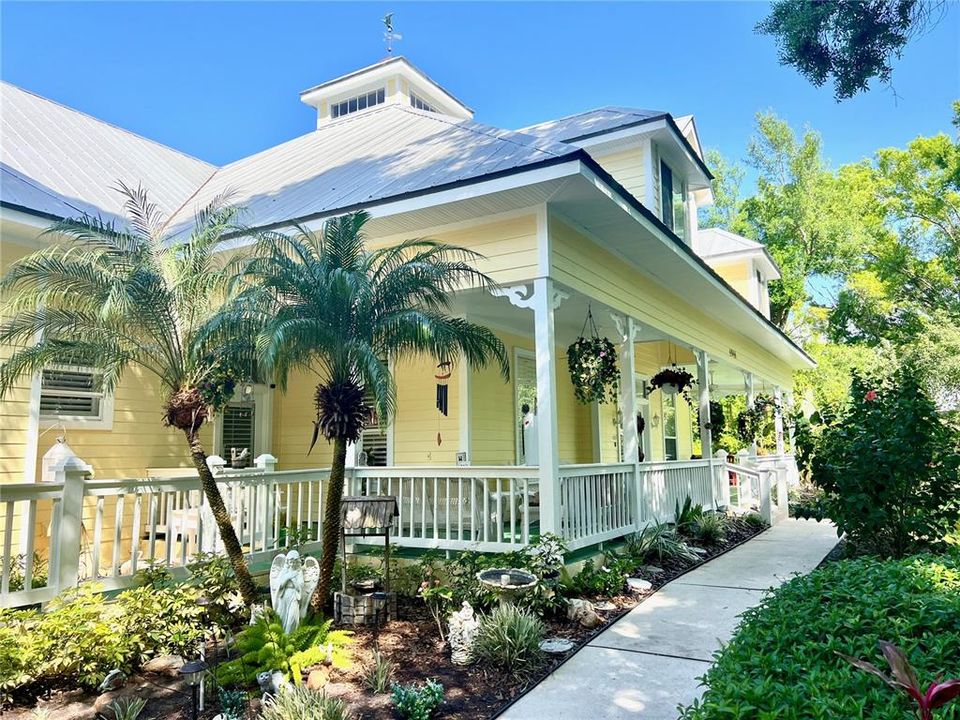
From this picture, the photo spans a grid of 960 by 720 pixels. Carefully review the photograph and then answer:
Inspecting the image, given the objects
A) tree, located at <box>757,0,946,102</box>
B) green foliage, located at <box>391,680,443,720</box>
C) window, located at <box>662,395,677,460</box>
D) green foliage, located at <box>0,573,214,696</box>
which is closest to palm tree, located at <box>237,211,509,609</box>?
green foliage, located at <box>0,573,214,696</box>

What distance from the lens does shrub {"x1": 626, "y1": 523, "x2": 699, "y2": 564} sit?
8.41 metres

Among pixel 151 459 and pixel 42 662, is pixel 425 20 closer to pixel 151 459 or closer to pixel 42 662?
pixel 151 459

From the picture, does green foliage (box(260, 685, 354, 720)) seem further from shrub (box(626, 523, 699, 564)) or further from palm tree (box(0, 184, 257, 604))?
shrub (box(626, 523, 699, 564))

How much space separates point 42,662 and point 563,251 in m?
6.00

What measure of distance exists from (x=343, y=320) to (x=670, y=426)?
1400cm

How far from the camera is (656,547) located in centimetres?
856

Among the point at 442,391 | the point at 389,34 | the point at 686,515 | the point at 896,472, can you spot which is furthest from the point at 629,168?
the point at 896,472

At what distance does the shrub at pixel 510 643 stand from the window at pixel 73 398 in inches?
212

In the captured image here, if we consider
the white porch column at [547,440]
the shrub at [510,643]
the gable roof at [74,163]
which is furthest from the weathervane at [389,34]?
the shrub at [510,643]

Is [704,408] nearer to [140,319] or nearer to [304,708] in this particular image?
[140,319]

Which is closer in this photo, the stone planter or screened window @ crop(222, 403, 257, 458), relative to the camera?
the stone planter

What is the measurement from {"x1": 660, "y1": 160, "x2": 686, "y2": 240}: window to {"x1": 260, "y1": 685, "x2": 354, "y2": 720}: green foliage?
31.1ft

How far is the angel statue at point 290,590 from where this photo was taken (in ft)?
17.8

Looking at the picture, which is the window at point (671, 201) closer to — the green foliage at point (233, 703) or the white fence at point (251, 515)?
the white fence at point (251, 515)
